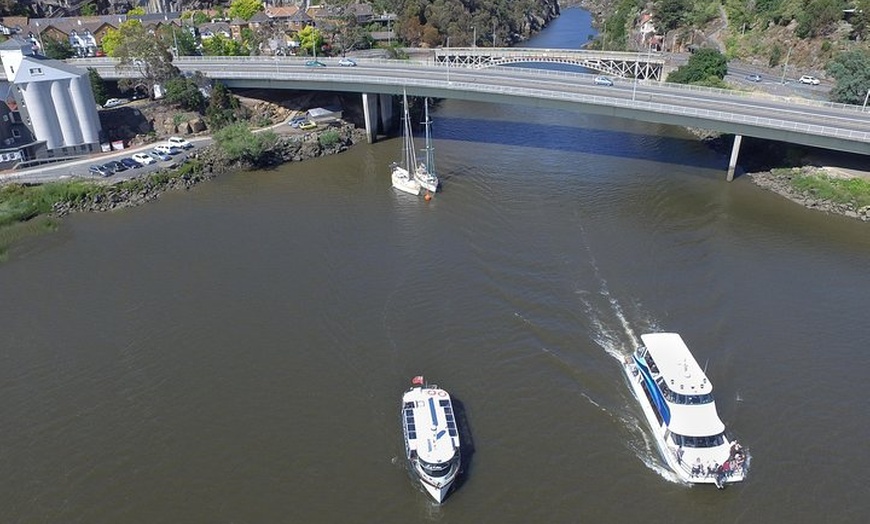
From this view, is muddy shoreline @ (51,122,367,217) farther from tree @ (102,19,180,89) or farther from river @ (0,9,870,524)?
tree @ (102,19,180,89)

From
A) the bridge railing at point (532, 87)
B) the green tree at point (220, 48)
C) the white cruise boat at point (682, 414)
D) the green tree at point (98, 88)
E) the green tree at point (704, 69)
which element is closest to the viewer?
the white cruise boat at point (682, 414)

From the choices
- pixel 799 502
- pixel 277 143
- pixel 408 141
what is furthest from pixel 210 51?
pixel 799 502

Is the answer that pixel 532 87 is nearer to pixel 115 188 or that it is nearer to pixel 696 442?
pixel 115 188

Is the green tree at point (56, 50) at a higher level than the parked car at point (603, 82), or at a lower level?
higher

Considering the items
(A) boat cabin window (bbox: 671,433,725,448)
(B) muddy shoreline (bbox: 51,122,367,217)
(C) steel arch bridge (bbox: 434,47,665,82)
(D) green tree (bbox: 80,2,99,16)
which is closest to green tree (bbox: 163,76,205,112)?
(B) muddy shoreline (bbox: 51,122,367,217)

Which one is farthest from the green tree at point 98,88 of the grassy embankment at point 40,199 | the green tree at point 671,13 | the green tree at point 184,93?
the green tree at point 671,13

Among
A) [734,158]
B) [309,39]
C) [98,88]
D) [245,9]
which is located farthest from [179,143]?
[245,9]

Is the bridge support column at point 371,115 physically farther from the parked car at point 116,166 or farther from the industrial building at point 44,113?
the industrial building at point 44,113
